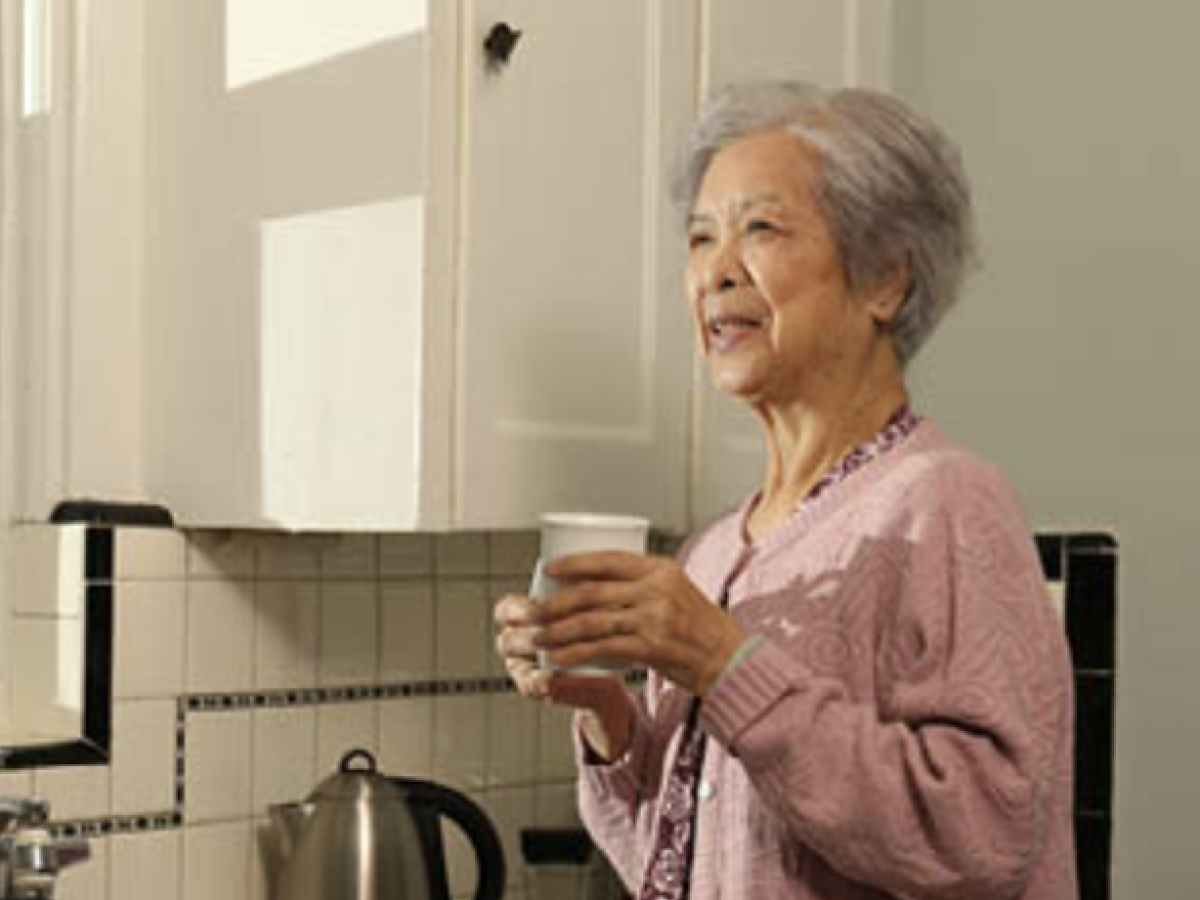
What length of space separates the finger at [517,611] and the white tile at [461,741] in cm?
76

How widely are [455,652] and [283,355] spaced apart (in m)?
0.55

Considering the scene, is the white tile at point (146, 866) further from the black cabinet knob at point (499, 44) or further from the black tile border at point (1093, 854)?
the black tile border at point (1093, 854)

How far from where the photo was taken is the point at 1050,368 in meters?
2.72

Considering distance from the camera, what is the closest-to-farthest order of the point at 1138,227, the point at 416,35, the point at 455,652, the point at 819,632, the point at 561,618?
the point at 561,618
the point at 819,632
the point at 416,35
the point at 455,652
the point at 1138,227

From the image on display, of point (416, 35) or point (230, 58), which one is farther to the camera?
point (230, 58)

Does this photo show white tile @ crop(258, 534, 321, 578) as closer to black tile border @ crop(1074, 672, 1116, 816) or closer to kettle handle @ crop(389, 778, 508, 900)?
kettle handle @ crop(389, 778, 508, 900)

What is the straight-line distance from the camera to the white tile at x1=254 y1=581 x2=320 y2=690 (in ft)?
7.36

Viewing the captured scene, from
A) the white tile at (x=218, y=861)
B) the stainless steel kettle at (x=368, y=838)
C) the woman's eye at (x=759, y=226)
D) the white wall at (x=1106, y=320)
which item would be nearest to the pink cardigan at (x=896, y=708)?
the woman's eye at (x=759, y=226)

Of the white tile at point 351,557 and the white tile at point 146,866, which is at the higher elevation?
the white tile at point 351,557

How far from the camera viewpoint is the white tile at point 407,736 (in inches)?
93.6

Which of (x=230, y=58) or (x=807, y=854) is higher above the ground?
(x=230, y=58)

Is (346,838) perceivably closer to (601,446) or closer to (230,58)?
(601,446)

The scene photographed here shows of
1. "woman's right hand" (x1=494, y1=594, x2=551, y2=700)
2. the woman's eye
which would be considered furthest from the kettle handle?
the woman's eye

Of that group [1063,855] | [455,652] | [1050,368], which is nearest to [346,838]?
[455,652]
